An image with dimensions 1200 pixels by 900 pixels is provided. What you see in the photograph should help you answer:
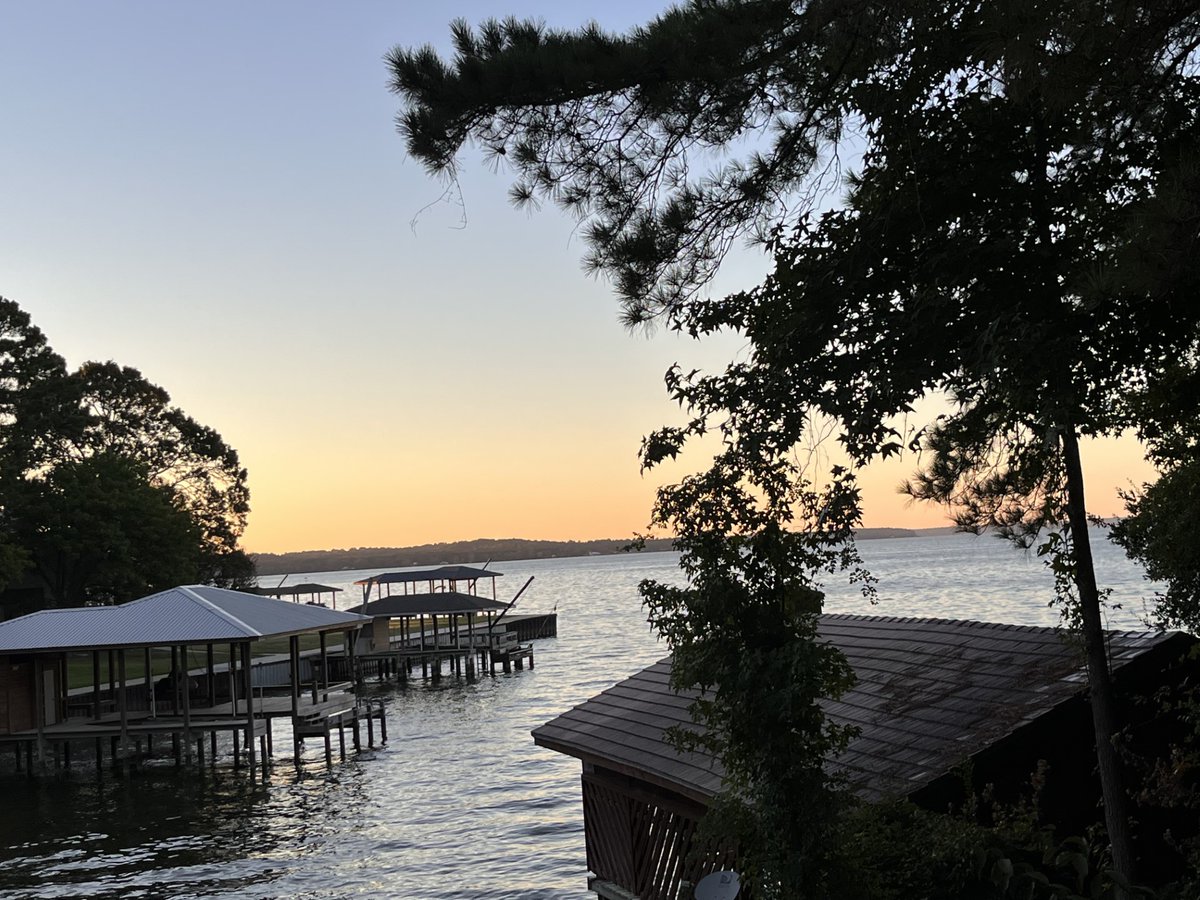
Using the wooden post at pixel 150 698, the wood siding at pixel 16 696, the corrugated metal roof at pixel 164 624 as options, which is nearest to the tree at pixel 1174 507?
the corrugated metal roof at pixel 164 624

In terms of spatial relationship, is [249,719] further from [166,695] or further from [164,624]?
[166,695]

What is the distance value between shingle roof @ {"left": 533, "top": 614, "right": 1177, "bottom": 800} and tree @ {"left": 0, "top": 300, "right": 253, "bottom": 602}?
152 ft

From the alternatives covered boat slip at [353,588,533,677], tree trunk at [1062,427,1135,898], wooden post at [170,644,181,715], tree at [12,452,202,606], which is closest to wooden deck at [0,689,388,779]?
wooden post at [170,644,181,715]

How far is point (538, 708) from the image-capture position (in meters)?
40.0

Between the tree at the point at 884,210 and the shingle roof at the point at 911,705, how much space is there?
3.54ft

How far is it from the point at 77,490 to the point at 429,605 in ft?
56.4

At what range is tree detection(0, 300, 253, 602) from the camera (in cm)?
5291

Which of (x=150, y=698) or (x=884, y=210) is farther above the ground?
(x=884, y=210)

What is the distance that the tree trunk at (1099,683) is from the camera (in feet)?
25.9

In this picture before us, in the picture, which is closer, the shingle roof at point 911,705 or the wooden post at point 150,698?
the shingle roof at point 911,705

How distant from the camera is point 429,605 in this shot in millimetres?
52562

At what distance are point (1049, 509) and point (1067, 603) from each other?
0.76 meters

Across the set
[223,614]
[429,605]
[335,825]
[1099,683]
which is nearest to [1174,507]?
[1099,683]

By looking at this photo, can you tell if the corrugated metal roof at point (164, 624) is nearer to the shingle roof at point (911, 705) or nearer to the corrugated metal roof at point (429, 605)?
the shingle roof at point (911, 705)
